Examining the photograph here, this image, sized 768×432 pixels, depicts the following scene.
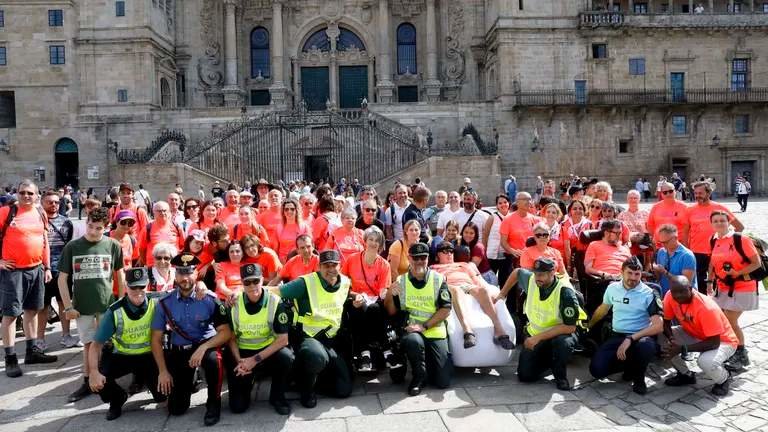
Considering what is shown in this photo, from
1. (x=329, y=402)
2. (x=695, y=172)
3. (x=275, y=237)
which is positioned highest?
(x=695, y=172)

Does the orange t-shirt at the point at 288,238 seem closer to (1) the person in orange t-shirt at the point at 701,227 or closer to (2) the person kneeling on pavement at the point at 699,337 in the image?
(2) the person kneeling on pavement at the point at 699,337

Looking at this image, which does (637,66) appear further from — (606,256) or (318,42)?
(606,256)

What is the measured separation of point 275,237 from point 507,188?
17154mm

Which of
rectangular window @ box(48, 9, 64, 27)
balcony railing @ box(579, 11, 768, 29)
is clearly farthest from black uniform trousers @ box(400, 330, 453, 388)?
rectangular window @ box(48, 9, 64, 27)

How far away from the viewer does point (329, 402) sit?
672cm

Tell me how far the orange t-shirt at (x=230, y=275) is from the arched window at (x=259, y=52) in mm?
32591

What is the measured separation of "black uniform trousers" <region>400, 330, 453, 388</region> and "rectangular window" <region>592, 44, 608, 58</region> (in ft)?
99.1

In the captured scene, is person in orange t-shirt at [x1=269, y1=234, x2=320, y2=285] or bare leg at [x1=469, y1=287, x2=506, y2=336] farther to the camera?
person in orange t-shirt at [x1=269, y1=234, x2=320, y2=285]

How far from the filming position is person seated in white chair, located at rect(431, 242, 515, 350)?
7.21 metres

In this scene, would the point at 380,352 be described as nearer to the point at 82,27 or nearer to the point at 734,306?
the point at 734,306

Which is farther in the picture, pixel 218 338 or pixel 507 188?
pixel 507 188

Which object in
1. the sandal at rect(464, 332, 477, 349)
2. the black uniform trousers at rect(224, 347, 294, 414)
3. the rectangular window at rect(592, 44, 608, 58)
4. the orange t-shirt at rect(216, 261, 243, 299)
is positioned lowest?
the black uniform trousers at rect(224, 347, 294, 414)

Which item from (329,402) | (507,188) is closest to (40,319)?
(329,402)

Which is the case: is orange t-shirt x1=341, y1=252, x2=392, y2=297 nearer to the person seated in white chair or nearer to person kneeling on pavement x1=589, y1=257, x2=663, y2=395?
the person seated in white chair
